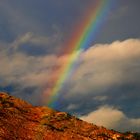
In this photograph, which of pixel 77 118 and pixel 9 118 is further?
pixel 77 118

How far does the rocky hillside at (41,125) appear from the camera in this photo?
103m

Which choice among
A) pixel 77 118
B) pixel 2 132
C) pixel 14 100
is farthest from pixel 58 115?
pixel 2 132

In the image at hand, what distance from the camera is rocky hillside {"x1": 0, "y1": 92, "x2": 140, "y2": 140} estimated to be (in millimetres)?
103188

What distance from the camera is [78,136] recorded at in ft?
357

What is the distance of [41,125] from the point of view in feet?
363

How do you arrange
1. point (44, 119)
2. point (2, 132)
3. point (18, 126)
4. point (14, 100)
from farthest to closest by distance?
point (14, 100)
point (44, 119)
point (18, 126)
point (2, 132)

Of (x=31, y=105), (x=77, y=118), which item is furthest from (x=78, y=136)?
(x=31, y=105)

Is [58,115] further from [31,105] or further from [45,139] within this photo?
[45,139]

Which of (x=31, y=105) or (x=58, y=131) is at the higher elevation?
(x=31, y=105)

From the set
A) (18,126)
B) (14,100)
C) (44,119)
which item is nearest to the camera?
(18,126)

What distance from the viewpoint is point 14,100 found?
12412 centimetres

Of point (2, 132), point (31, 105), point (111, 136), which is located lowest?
point (2, 132)

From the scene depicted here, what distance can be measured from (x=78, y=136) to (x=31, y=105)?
878 inches

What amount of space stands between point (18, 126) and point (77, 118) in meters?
22.4
